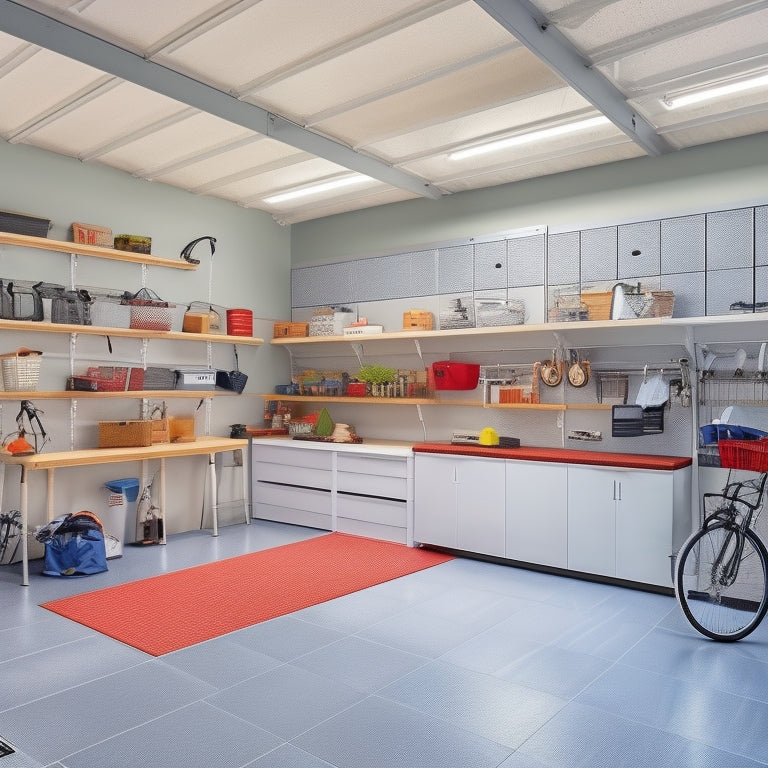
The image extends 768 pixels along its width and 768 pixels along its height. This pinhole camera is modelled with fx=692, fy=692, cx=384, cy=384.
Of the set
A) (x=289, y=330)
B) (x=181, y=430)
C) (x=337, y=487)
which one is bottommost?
(x=337, y=487)

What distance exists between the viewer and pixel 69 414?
6.00 meters

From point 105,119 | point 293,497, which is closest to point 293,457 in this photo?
point 293,497

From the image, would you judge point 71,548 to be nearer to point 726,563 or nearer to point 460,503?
point 460,503

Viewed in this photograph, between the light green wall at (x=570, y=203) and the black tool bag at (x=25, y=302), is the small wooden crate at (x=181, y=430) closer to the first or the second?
the black tool bag at (x=25, y=302)

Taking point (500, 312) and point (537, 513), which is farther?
point (500, 312)

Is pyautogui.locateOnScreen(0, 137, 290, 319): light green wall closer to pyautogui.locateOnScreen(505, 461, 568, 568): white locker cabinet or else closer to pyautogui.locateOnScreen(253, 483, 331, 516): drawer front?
pyautogui.locateOnScreen(253, 483, 331, 516): drawer front

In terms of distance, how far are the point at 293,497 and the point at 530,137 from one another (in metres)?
4.03

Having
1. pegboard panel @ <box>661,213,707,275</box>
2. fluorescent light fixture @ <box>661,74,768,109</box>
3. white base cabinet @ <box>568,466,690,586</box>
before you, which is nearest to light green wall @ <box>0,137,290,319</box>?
white base cabinet @ <box>568,466,690,586</box>

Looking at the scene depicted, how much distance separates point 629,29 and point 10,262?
4835 millimetres

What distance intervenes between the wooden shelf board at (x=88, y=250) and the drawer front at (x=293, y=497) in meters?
2.39

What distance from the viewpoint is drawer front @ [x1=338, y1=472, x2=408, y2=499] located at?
20.3 ft

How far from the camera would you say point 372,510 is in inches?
251

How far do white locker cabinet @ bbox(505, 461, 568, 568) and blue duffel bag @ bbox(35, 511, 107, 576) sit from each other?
127 inches

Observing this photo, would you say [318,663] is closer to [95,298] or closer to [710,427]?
[710,427]
